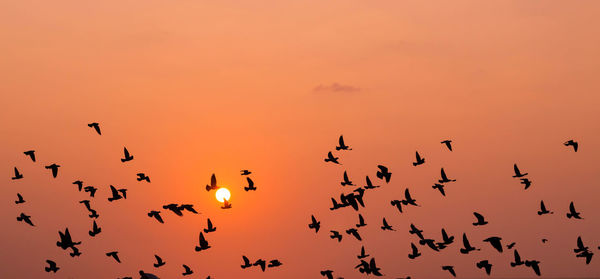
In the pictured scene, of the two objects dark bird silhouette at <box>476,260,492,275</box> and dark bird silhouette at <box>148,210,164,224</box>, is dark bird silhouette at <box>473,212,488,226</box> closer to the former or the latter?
dark bird silhouette at <box>476,260,492,275</box>

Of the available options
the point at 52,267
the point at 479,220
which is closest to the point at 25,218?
the point at 52,267

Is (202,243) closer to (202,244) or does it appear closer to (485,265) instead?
(202,244)

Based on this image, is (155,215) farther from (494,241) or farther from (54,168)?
(494,241)

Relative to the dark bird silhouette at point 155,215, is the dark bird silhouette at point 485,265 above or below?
below

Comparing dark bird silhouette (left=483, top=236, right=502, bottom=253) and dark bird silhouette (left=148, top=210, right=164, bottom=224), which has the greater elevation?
dark bird silhouette (left=148, top=210, right=164, bottom=224)

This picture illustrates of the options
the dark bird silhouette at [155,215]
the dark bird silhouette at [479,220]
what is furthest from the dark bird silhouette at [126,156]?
the dark bird silhouette at [479,220]

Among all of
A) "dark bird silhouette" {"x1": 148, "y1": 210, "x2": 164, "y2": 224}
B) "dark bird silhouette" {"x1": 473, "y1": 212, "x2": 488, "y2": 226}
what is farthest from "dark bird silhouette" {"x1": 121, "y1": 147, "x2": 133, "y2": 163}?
"dark bird silhouette" {"x1": 473, "y1": 212, "x2": 488, "y2": 226}

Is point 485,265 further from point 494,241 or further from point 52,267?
point 52,267

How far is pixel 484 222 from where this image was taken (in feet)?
294

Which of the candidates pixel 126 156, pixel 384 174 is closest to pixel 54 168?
pixel 126 156

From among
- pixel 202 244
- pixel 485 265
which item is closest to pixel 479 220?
pixel 485 265

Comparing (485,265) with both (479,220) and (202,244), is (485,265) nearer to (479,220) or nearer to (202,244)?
(479,220)

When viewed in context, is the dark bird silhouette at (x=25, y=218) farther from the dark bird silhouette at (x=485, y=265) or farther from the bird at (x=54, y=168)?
the dark bird silhouette at (x=485, y=265)

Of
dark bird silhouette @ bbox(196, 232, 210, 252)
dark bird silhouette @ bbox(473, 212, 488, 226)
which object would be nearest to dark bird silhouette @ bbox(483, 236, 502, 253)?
dark bird silhouette @ bbox(473, 212, 488, 226)
